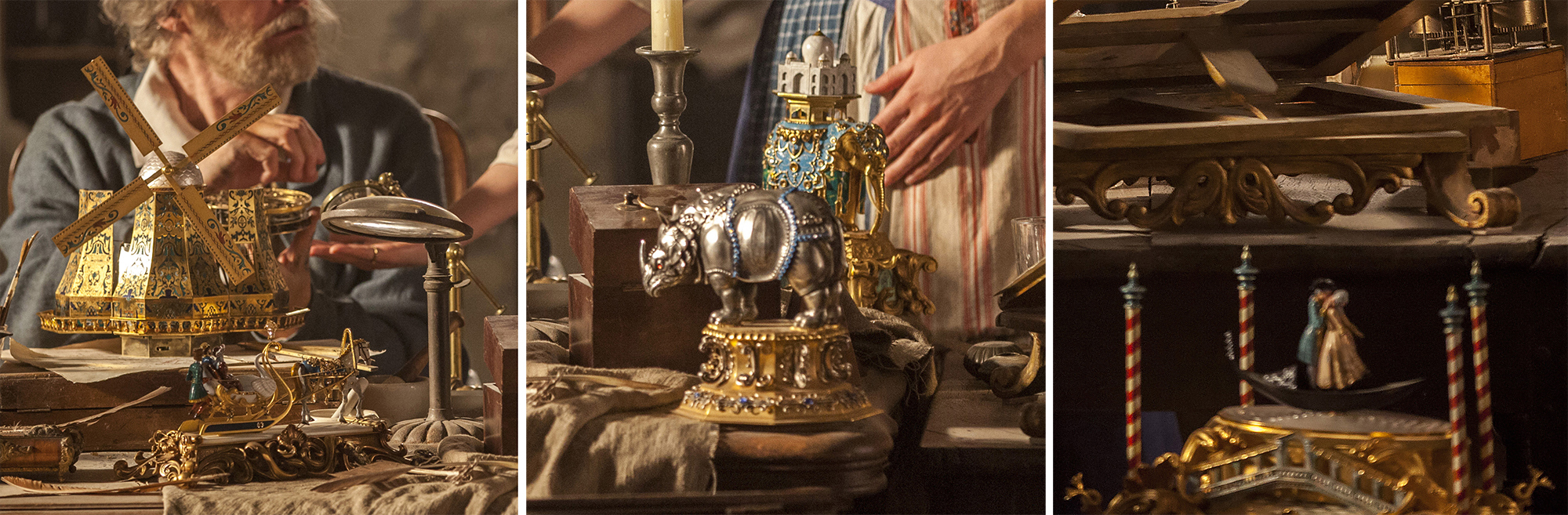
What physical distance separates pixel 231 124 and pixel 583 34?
0.66m

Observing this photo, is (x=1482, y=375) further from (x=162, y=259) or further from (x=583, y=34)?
(x=162, y=259)

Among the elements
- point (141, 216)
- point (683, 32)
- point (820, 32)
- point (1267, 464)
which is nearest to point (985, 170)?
point (820, 32)

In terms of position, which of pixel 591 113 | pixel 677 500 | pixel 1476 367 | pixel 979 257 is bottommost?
pixel 677 500

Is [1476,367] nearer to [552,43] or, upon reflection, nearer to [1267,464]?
[1267,464]

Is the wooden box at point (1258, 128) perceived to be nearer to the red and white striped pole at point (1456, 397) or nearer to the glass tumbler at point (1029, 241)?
the glass tumbler at point (1029, 241)

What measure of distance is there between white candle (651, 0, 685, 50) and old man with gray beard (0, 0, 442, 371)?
52 centimetres

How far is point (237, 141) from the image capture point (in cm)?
283

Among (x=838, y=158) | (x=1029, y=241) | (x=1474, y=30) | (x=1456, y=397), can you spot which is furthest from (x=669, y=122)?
(x=1474, y=30)

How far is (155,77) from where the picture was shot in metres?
Answer: 2.84

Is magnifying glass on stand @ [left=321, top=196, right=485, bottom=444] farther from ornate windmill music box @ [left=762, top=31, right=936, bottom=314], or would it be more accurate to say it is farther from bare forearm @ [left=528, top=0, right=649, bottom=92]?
ornate windmill music box @ [left=762, top=31, right=936, bottom=314]

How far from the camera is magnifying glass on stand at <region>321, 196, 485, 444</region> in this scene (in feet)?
8.54

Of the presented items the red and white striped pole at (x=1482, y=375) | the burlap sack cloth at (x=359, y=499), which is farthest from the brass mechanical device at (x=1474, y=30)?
the burlap sack cloth at (x=359, y=499)

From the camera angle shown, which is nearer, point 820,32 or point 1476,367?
point 1476,367

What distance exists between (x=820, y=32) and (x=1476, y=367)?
1261 mm
